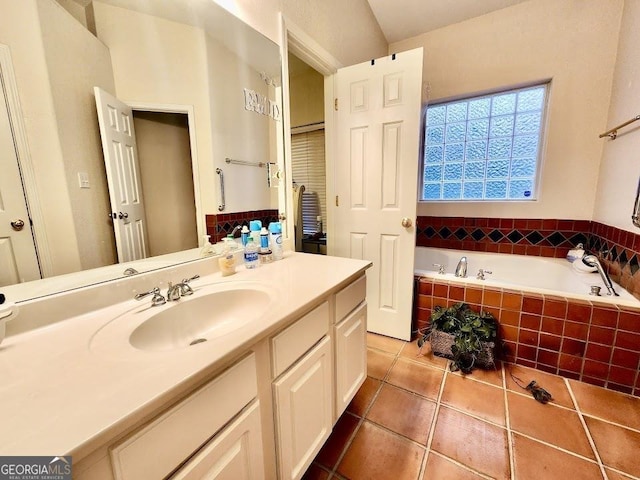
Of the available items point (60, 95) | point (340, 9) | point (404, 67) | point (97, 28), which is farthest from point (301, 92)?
point (60, 95)

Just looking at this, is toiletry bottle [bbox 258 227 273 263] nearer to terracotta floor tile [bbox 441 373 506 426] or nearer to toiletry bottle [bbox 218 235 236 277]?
toiletry bottle [bbox 218 235 236 277]

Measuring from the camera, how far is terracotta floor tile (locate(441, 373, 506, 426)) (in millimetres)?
1374

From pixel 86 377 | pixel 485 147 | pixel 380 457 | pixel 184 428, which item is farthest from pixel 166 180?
pixel 485 147

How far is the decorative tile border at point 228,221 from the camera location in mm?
1227

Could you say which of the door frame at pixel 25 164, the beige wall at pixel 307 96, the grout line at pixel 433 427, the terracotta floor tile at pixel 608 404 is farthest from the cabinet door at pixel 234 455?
the beige wall at pixel 307 96

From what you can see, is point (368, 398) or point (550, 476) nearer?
point (550, 476)

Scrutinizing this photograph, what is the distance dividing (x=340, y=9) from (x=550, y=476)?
2759mm

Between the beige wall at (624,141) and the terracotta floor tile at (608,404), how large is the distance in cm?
92

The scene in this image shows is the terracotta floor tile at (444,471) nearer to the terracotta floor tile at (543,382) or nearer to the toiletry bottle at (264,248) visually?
the terracotta floor tile at (543,382)

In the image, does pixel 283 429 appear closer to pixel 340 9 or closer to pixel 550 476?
pixel 550 476

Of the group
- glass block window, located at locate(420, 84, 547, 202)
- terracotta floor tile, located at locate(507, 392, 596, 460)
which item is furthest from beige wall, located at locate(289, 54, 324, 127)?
terracotta floor tile, located at locate(507, 392, 596, 460)

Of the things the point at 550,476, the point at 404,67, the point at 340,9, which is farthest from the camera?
the point at 340,9

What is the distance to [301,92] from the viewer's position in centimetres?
283

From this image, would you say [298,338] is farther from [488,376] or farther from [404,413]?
[488,376]
